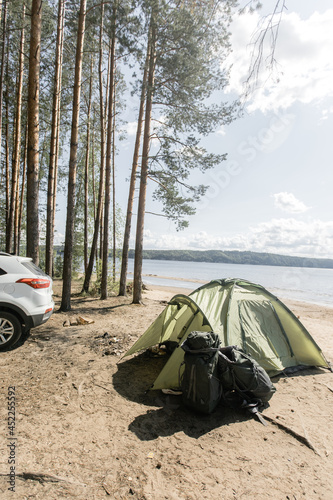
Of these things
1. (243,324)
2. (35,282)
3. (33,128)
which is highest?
(33,128)

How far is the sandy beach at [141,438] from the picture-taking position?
233 centimetres

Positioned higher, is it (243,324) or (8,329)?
(243,324)

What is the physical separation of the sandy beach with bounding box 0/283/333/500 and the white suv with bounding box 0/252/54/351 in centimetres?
47

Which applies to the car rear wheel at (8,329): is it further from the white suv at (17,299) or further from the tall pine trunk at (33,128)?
the tall pine trunk at (33,128)

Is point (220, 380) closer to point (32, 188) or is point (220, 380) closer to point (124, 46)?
point (32, 188)

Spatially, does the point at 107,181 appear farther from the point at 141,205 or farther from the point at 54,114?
the point at 54,114

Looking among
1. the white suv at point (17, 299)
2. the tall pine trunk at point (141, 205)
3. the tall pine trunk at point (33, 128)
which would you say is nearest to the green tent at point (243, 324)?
the white suv at point (17, 299)

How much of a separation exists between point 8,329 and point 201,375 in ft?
11.4

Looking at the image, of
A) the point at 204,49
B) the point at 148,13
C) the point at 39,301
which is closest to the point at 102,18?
the point at 148,13

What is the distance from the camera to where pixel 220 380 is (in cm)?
364

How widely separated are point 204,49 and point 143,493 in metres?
11.3

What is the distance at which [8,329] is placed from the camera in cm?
470

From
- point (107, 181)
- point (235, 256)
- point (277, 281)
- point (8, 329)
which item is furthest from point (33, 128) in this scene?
point (235, 256)

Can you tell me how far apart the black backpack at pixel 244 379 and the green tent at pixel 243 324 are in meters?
0.68
